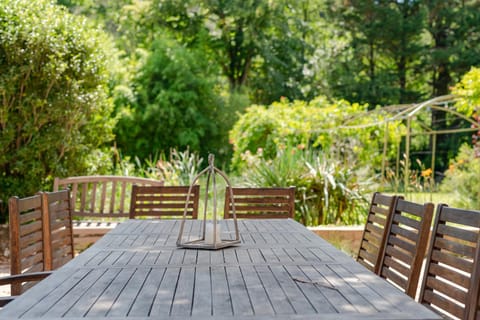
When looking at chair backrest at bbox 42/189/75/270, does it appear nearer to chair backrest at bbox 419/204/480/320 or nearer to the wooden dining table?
the wooden dining table

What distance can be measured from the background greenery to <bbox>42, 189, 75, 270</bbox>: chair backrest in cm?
344

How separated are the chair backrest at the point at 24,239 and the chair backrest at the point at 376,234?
1.67 meters

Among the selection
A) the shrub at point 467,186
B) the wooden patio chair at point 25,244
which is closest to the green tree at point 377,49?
the shrub at point 467,186

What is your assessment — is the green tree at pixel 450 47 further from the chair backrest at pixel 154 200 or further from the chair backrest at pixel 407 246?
the chair backrest at pixel 407 246

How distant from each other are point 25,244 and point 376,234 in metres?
1.78

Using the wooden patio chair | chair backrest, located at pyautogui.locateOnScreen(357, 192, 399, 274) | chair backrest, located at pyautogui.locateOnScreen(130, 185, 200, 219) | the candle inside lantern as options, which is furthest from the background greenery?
the candle inside lantern

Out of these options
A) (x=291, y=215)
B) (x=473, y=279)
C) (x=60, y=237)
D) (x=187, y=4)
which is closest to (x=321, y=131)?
(x=291, y=215)

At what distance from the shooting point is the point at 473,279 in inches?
92.0

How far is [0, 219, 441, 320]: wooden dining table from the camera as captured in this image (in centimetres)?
184

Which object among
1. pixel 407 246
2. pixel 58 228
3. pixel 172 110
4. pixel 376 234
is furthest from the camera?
pixel 172 110

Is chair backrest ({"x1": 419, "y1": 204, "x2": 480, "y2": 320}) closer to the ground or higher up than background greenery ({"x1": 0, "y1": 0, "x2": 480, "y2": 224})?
closer to the ground

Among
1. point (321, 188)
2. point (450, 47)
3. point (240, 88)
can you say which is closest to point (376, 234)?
point (321, 188)

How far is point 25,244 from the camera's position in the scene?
10.4ft

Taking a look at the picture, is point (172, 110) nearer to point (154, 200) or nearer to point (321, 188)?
point (321, 188)
